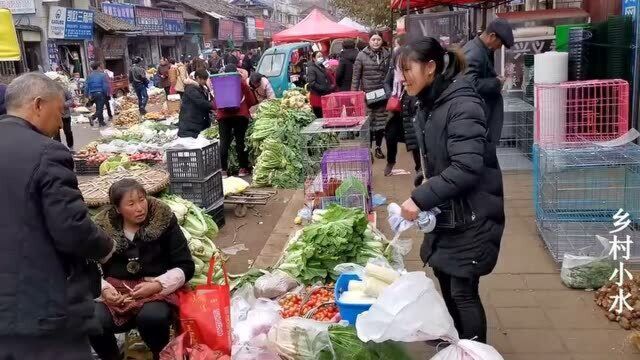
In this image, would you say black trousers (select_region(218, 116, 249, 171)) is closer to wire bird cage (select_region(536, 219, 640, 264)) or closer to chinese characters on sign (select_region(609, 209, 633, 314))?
wire bird cage (select_region(536, 219, 640, 264))

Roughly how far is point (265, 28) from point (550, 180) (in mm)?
61152

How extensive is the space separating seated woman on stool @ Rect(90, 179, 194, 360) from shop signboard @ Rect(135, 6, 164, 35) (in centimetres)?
3296

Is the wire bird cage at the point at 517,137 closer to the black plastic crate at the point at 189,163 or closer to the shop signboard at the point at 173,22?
the black plastic crate at the point at 189,163

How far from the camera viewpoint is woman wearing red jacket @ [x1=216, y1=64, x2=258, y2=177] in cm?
900

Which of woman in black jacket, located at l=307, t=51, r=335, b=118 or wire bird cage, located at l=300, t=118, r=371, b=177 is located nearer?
wire bird cage, located at l=300, t=118, r=371, b=177

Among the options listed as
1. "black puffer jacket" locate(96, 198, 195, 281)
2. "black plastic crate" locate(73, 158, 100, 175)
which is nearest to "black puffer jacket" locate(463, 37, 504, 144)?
"black puffer jacket" locate(96, 198, 195, 281)

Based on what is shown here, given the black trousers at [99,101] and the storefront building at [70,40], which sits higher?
the storefront building at [70,40]

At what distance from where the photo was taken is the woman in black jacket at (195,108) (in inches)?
343

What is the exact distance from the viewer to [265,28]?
6378 centimetres

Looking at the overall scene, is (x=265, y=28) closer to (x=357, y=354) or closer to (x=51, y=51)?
(x=51, y=51)

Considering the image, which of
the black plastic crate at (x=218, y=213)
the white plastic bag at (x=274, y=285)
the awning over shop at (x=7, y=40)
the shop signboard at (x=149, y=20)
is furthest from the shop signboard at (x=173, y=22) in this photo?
the white plastic bag at (x=274, y=285)

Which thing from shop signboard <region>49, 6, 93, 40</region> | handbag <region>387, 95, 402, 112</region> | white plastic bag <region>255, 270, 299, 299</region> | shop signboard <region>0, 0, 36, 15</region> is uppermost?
shop signboard <region>0, 0, 36, 15</region>

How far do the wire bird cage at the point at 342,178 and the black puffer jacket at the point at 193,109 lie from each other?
9.50 ft

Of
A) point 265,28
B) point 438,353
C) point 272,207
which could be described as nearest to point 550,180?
point 438,353
